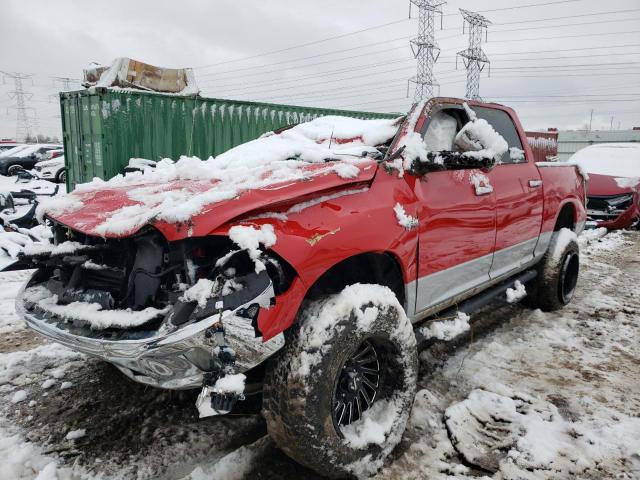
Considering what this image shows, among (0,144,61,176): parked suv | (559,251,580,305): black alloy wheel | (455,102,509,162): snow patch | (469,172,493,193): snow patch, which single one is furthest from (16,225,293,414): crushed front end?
(0,144,61,176): parked suv

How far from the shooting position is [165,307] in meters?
1.96

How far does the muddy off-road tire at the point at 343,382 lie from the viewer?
1979 mm

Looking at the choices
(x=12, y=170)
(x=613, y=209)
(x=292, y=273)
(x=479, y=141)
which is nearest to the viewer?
(x=292, y=273)

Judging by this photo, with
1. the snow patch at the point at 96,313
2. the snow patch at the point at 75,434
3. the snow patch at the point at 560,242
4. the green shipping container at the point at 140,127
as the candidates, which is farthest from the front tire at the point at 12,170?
the snow patch at the point at 560,242

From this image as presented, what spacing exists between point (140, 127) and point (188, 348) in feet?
24.4

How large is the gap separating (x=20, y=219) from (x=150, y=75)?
342 cm

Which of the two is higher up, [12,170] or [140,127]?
[140,127]

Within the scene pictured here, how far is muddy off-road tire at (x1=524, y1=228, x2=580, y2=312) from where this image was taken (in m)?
4.39

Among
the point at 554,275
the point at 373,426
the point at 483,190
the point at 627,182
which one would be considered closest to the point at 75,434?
the point at 373,426

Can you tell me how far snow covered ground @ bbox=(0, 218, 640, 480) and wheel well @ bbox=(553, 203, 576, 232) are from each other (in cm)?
124

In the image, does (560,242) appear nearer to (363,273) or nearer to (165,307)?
(363,273)

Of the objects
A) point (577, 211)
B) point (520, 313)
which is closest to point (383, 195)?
point (520, 313)

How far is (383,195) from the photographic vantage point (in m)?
2.45

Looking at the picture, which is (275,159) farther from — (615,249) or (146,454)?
(615,249)
